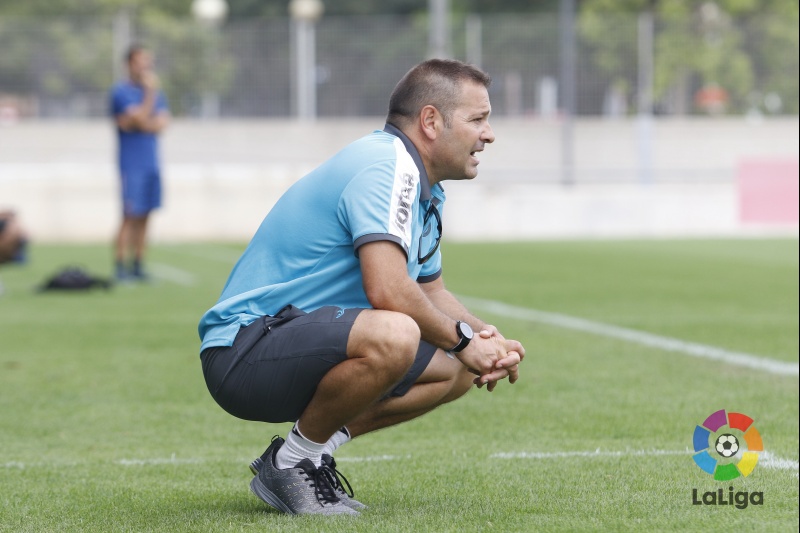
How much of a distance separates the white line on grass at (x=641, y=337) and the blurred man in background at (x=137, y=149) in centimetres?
367

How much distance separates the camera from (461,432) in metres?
5.85

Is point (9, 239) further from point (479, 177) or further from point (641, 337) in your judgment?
point (479, 177)

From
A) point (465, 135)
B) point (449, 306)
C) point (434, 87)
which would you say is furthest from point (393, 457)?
point (434, 87)

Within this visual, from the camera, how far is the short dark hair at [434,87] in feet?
13.8

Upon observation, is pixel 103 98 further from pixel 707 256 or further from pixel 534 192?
pixel 707 256

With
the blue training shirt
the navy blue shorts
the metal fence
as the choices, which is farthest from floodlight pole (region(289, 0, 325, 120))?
the navy blue shorts

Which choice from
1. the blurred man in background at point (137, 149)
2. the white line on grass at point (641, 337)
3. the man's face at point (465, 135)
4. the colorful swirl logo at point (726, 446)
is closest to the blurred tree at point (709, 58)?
the blurred man in background at point (137, 149)

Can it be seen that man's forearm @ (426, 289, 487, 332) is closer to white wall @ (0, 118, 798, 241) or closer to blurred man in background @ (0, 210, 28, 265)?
blurred man in background @ (0, 210, 28, 265)

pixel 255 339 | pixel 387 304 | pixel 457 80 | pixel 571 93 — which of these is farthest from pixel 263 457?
pixel 571 93

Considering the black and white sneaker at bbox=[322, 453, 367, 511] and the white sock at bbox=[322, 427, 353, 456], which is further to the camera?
the white sock at bbox=[322, 427, 353, 456]

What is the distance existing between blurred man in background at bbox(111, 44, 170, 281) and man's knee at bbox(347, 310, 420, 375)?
9.91m

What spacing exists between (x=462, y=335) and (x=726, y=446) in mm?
1538

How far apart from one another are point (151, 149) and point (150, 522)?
10.3 meters

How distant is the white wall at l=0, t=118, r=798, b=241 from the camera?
24562 millimetres
